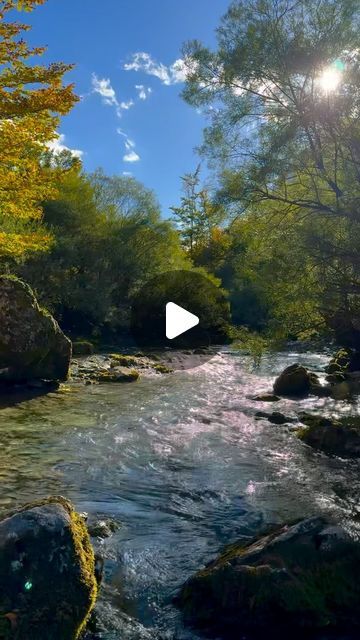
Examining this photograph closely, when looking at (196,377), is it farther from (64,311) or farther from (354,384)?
(64,311)

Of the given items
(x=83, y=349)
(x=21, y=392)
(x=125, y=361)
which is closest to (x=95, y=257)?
(x=83, y=349)

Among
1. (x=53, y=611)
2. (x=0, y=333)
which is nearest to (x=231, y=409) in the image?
(x=0, y=333)

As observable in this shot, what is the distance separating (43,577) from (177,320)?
39.0 metres

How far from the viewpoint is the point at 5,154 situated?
16.8m

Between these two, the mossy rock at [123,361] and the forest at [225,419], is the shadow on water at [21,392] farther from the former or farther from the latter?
the mossy rock at [123,361]

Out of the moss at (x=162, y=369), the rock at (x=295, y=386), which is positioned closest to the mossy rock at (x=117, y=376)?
the moss at (x=162, y=369)

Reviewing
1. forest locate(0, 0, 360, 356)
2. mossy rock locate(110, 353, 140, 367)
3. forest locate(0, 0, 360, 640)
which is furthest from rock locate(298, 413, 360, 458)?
mossy rock locate(110, 353, 140, 367)

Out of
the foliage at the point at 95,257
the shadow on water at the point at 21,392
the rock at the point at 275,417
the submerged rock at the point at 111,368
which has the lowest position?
the rock at the point at 275,417

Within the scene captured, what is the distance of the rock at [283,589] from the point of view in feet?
16.3

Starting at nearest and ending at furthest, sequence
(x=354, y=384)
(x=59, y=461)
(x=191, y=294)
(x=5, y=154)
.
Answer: (x=59, y=461) < (x=5, y=154) < (x=354, y=384) < (x=191, y=294)

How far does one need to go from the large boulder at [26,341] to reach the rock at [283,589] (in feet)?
42.5

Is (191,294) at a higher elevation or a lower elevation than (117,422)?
higher

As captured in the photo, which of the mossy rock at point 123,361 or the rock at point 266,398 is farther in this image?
the mossy rock at point 123,361

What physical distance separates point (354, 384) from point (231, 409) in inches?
236
